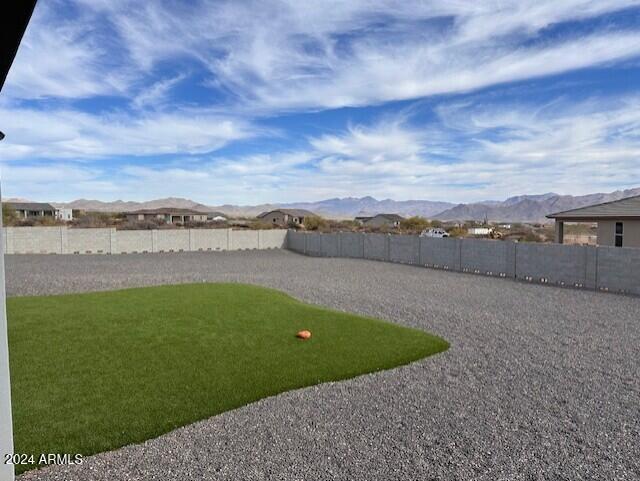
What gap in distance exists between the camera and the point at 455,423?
13.1 feet

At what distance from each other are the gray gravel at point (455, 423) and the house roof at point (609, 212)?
845 cm

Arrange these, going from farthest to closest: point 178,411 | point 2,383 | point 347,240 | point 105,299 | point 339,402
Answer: point 347,240 < point 105,299 < point 339,402 < point 178,411 < point 2,383

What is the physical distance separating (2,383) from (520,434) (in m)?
4.01

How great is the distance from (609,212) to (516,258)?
14.9 feet

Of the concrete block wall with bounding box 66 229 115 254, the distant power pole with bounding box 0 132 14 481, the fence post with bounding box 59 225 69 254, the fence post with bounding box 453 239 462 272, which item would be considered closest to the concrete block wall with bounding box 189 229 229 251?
the concrete block wall with bounding box 66 229 115 254

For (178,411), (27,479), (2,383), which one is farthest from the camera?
(178,411)

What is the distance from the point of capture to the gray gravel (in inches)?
126

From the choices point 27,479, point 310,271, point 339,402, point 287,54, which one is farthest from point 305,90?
point 27,479

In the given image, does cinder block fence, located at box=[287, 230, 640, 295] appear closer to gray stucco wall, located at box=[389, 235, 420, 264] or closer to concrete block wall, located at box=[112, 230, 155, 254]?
gray stucco wall, located at box=[389, 235, 420, 264]

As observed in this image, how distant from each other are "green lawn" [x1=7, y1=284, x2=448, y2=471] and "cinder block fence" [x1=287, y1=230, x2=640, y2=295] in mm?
7977

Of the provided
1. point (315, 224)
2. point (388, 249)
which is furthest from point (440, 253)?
point (315, 224)

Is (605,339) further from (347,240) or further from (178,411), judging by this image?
(347,240)

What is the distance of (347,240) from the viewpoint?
23.3 m

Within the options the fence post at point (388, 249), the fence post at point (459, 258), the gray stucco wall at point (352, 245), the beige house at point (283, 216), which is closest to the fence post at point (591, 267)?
the fence post at point (459, 258)
